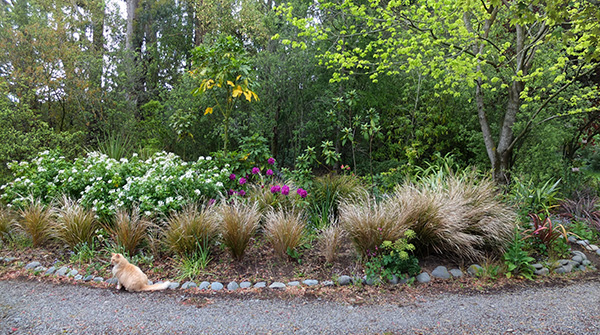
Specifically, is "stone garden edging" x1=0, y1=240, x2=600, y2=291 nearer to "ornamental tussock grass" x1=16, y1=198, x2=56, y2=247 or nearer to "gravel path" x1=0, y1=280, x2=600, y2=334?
"gravel path" x1=0, y1=280, x2=600, y2=334

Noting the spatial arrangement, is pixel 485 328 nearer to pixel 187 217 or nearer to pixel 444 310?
pixel 444 310

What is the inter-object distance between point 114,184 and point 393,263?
3.28 metres

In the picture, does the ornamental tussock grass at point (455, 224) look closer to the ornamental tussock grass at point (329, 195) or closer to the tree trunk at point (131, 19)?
the ornamental tussock grass at point (329, 195)

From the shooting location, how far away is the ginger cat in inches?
114

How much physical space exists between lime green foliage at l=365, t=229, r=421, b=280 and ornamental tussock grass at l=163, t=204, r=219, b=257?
5.16 ft

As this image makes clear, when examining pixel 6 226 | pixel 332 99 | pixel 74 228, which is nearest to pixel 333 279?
pixel 74 228

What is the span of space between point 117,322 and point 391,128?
22.4 ft

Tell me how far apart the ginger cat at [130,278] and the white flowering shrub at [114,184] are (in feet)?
2.20

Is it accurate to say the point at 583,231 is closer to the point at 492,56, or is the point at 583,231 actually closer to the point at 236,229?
the point at 492,56

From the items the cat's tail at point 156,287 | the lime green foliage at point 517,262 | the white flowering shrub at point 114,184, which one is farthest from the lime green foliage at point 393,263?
the white flowering shrub at point 114,184

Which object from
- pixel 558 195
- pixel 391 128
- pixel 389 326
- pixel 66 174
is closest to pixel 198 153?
pixel 66 174

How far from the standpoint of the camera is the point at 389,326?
7.83 feet

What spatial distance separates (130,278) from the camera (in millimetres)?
2904

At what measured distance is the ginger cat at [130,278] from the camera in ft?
9.51
